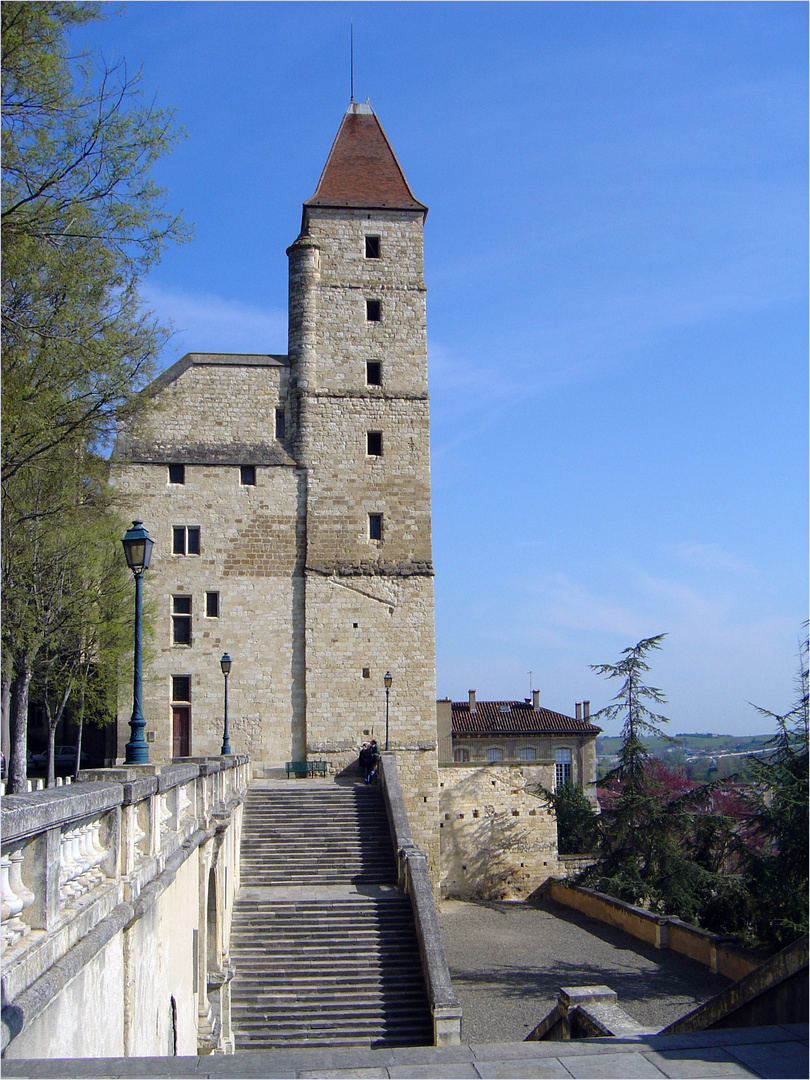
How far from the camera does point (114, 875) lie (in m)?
6.53

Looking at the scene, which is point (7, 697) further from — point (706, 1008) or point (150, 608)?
point (706, 1008)

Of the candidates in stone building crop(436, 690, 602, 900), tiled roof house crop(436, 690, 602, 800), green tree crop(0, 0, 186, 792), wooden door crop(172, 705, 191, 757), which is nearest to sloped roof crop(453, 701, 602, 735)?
tiled roof house crop(436, 690, 602, 800)

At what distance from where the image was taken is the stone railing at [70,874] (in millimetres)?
4363

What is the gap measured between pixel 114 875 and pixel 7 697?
1640 centimetres

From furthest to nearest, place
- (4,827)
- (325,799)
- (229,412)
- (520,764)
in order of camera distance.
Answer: (520,764), (229,412), (325,799), (4,827)

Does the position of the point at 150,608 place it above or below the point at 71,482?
below

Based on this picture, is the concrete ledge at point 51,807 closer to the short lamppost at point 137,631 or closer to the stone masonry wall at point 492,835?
the short lamppost at point 137,631

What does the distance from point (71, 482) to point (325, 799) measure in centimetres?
1053

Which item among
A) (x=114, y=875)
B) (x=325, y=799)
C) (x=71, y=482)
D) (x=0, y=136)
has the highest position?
(x=0, y=136)

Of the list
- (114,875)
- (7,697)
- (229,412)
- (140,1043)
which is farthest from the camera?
(229,412)

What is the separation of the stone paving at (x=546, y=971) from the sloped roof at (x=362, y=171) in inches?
839

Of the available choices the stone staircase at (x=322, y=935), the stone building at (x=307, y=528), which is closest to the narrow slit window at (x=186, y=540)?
the stone building at (x=307, y=528)

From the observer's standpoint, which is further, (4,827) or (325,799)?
(325,799)

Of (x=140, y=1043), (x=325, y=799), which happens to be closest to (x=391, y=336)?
(x=325, y=799)
